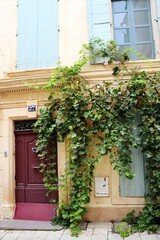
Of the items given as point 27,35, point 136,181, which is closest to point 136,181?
point 136,181

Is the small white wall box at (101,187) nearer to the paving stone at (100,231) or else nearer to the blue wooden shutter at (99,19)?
the paving stone at (100,231)

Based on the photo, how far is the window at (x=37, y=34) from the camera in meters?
5.18

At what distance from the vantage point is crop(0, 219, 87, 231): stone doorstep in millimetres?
4293

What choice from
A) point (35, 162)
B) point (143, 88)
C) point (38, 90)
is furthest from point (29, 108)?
point (143, 88)

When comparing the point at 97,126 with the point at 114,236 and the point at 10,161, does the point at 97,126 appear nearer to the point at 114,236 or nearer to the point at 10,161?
the point at 114,236

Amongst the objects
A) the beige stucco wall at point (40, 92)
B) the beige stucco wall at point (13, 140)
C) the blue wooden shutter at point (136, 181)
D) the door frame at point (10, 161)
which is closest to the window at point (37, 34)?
the beige stucco wall at point (40, 92)

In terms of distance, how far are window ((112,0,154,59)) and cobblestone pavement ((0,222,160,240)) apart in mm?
3851

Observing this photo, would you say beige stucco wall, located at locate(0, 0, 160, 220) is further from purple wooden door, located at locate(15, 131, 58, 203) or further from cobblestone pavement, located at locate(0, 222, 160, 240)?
cobblestone pavement, located at locate(0, 222, 160, 240)

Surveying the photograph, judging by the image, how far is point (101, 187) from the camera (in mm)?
4684

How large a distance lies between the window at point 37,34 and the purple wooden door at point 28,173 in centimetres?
177

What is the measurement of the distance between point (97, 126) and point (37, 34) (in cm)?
280

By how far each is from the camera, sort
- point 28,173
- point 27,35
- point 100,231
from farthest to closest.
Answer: point 27,35 < point 28,173 < point 100,231

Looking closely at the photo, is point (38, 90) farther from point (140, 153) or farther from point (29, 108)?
point (140, 153)

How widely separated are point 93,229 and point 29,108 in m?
2.94
